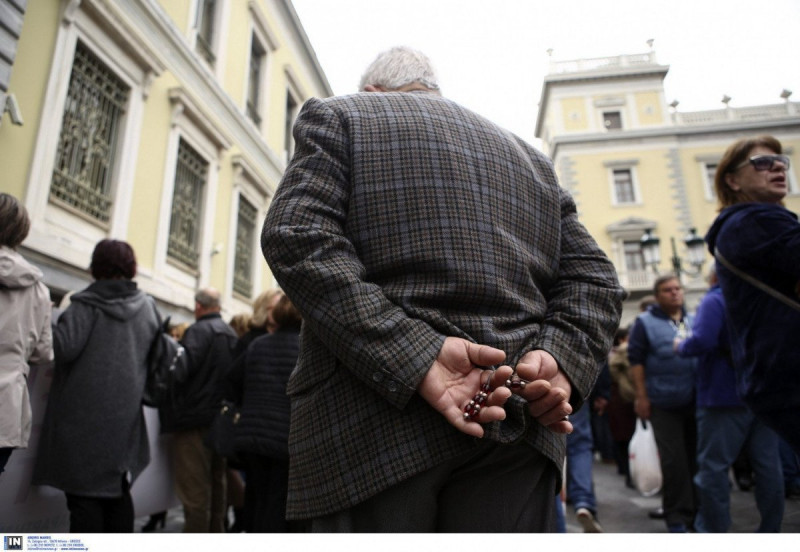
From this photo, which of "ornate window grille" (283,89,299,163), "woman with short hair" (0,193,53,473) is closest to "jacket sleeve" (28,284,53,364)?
"woman with short hair" (0,193,53,473)

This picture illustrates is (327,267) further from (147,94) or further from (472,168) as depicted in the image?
(147,94)

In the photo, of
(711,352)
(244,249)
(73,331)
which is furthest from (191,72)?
(711,352)

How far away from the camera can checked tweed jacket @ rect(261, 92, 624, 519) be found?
1.10 meters

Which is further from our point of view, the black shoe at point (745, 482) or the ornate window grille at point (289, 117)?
the ornate window grille at point (289, 117)

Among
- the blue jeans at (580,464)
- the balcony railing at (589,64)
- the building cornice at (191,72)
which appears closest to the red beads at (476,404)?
the blue jeans at (580,464)

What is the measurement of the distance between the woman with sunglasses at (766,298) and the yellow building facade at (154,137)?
5.88 meters

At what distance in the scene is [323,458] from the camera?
1.16 metres

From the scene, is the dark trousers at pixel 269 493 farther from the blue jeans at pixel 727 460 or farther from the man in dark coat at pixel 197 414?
the blue jeans at pixel 727 460

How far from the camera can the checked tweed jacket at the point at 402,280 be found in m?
1.10

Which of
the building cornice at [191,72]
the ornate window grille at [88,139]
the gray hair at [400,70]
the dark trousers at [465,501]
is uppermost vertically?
the building cornice at [191,72]

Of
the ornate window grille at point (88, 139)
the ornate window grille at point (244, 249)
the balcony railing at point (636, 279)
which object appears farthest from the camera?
the balcony railing at point (636, 279)

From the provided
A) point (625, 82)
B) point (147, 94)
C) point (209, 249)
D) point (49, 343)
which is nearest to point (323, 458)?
point (49, 343)

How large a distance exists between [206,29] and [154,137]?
331 cm
